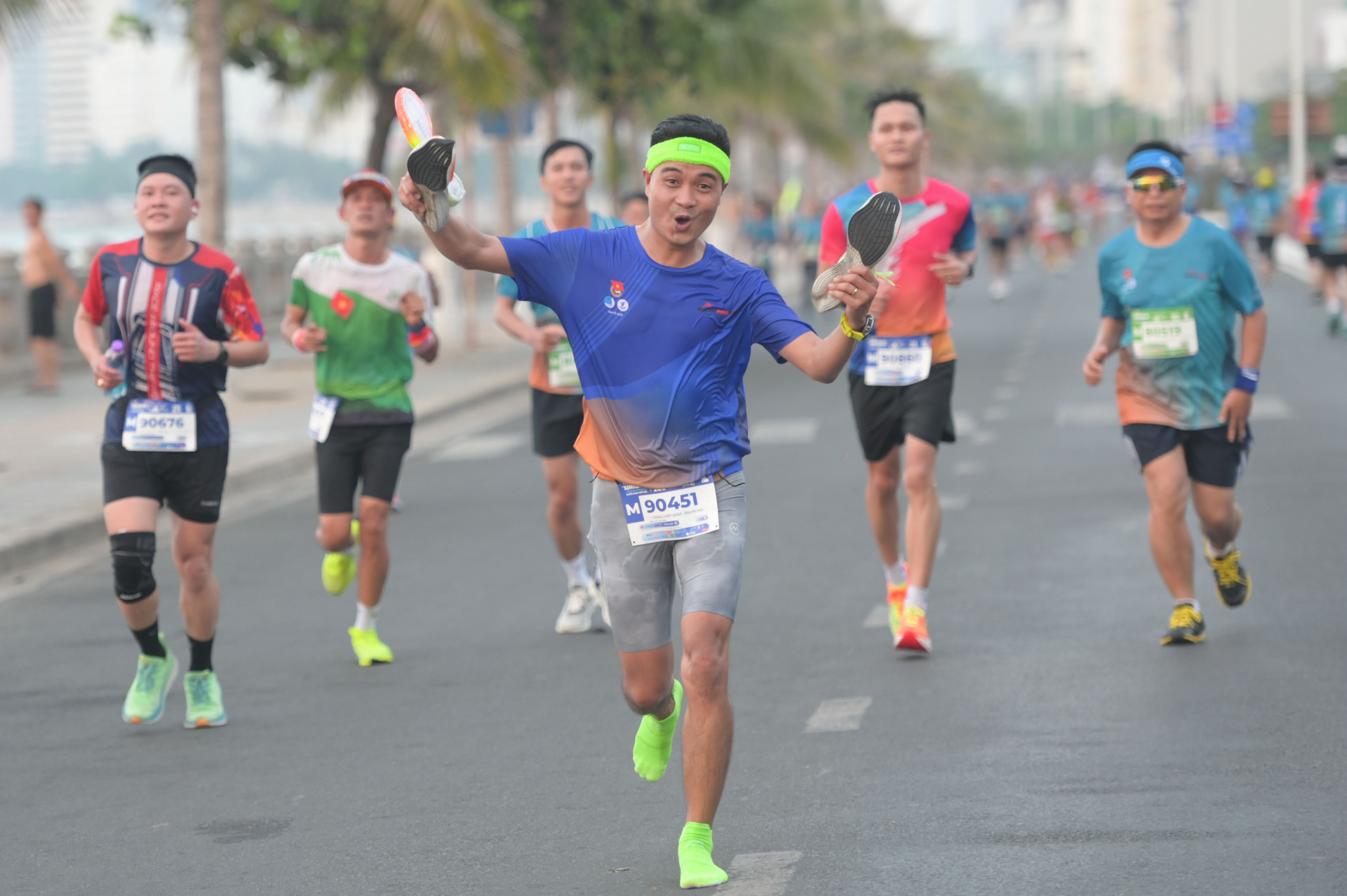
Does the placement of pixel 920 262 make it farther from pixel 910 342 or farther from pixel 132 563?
pixel 132 563

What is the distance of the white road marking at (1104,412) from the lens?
16.3 metres

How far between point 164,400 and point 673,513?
2.65 metres

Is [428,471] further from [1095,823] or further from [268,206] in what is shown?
[268,206]

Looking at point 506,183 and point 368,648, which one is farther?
point 506,183

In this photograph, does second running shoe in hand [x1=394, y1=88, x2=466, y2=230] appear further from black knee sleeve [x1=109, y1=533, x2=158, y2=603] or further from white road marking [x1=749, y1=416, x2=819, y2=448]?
white road marking [x1=749, y1=416, x2=819, y2=448]

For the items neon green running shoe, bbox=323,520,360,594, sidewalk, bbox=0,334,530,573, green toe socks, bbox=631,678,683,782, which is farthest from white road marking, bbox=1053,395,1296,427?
green toe socks, bbox=631,678,683,782

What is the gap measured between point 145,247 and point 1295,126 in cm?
4487

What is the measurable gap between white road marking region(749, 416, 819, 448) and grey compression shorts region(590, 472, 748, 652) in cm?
1028

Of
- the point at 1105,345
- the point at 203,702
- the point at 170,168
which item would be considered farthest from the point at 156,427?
the point at 1105,345

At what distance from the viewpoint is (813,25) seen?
4403 cm

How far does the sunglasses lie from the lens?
8070mm

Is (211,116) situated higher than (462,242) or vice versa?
(211,116)

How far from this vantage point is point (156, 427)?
283 inches

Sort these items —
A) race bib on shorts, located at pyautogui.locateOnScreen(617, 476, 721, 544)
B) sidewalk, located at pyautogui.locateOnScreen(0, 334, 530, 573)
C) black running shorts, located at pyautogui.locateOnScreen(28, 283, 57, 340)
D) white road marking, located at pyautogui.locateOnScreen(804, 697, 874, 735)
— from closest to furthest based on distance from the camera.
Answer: race bib on shorts, located at pyautogui.locateOnScreen(617, 476, 721, 544) < white road marking, located at pyautogui.locateOnScreen(804, 697, 874, 735) < sidewalk, located at pyautogui.locateOnScreen(0, 334, 530, 573) < black running shorts, located at pyautogui.locateOnScreen(28, 283, 57, 340)
